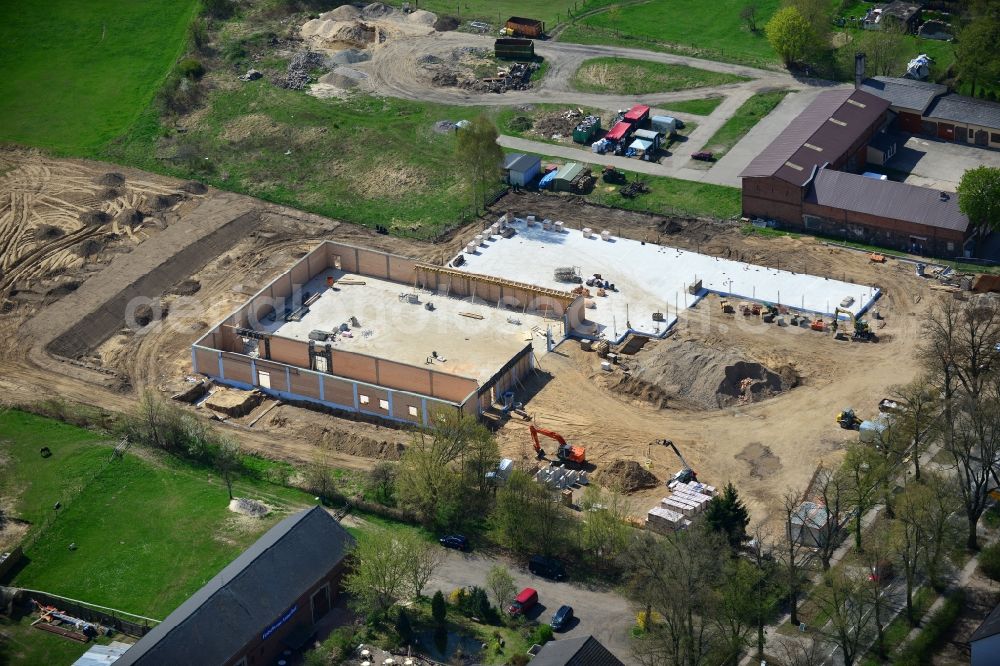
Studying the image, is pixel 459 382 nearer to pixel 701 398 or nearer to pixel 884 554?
pixel 701 398

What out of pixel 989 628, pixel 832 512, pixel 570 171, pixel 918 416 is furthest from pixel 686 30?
pixel 989 628

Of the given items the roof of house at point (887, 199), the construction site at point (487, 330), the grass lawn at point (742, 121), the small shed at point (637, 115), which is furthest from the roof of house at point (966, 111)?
the small shed at point (637, 115)

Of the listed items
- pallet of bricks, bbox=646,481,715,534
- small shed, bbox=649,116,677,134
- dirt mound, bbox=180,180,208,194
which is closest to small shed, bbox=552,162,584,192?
small shed, bbox=649,116,677,134

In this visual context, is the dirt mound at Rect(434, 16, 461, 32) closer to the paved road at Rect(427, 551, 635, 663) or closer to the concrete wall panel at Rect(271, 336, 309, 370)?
the concrete wall panel at Rect(271, 336, 309, 370)

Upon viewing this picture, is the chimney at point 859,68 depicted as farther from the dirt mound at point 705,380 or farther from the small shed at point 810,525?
the small shed at point 810,525

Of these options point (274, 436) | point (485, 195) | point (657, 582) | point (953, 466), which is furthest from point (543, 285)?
point (657, 582)
